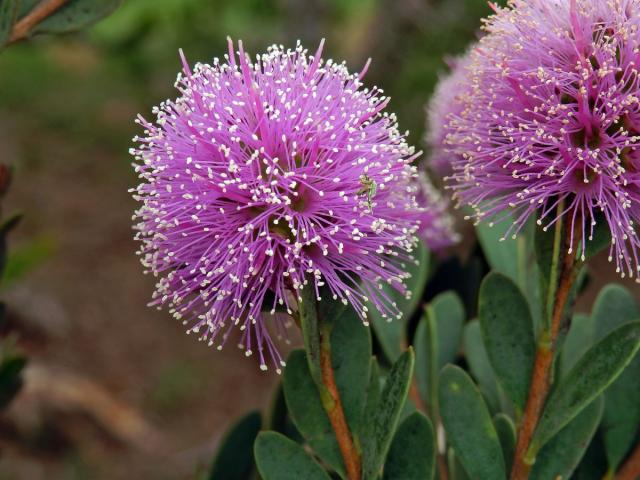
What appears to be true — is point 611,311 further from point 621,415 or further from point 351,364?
point 351,364

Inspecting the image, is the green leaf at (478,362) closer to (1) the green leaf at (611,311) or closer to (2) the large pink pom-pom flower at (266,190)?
(1) the green leaf at (611,311)

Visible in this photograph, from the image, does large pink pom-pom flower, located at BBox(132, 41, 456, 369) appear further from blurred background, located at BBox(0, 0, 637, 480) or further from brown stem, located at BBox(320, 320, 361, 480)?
blurred background, located at BBox(0, 0, 637, 480)

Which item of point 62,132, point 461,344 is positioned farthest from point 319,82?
point 62,132

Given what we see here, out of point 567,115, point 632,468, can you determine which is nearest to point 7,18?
point 567,115

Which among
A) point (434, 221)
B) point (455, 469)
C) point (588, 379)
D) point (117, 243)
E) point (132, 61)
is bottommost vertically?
point (455, 469)

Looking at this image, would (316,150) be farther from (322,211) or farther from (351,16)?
(351,16)

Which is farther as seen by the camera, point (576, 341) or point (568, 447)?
point (576, 341)

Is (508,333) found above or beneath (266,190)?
beneath

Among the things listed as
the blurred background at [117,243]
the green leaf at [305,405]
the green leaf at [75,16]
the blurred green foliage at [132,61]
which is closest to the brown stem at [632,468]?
the green leaf at [305,405]
